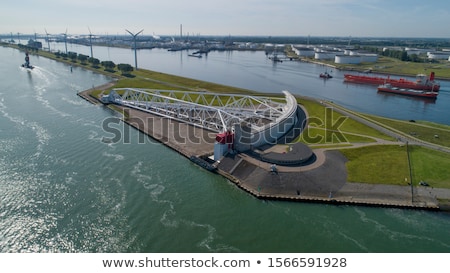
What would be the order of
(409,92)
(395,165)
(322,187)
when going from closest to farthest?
(322,187) < (395,165) < (409,92)

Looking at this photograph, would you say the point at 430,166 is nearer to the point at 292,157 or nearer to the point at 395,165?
the point at 395,165

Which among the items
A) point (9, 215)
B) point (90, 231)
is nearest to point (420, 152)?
point (90, 231)

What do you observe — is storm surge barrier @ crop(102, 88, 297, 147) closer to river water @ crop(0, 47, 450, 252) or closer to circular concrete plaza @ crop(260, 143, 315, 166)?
circular concrete plaza @ crop(260, 143, 315, 166)

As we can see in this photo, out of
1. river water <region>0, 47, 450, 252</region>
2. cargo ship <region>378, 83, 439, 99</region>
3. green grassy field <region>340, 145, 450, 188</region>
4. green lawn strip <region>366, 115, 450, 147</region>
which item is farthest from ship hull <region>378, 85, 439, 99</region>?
river water <region>0, 47, 450, 252</region>

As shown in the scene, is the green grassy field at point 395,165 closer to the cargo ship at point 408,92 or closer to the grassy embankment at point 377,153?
the grassy embankment at point 377,153

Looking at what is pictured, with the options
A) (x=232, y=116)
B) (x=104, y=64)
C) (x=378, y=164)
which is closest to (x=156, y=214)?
(x=232, y=116)

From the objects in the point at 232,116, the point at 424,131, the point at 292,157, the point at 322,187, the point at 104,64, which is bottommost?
the point at 322,187

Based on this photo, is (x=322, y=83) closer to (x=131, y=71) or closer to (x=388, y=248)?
(x=131, y=71)
